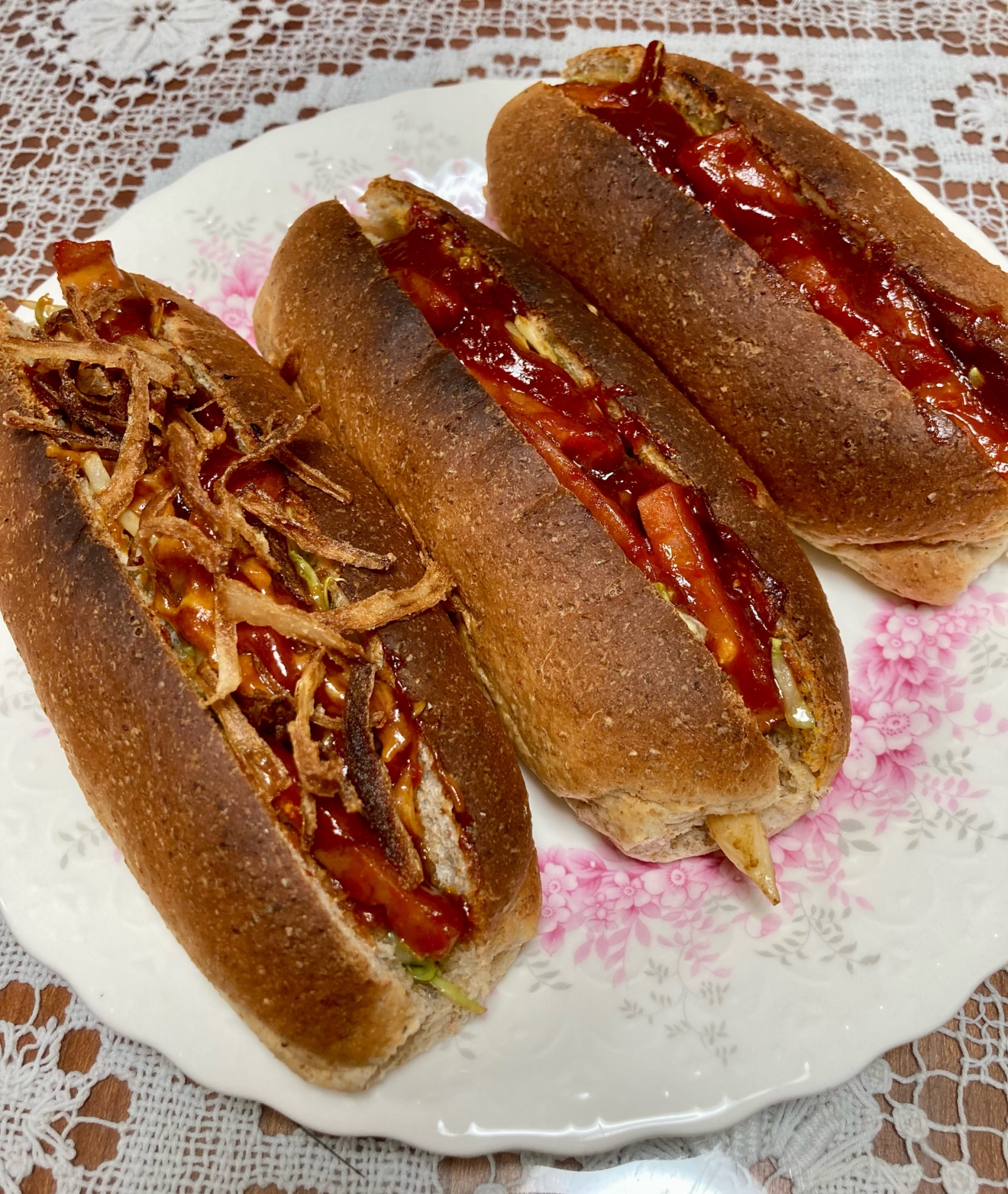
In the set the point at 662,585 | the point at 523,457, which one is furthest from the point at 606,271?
the point at 662,585

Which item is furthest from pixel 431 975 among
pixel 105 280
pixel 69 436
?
pixel 105 280

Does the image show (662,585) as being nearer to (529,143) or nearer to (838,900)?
(838,900)

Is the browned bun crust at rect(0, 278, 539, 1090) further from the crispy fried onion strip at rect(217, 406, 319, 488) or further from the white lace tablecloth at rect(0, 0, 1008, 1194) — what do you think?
the white lace tablecloth at rect(0, 0, 1008, 1194)

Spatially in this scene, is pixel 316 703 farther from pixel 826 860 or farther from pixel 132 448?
pixel 826 860

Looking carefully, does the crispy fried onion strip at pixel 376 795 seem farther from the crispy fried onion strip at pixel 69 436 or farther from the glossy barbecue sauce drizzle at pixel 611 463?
the crispy fried onion strip at pixel 69 436

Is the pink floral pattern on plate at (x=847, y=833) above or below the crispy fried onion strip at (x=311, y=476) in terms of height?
below

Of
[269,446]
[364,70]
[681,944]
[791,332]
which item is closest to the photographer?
[269,446]

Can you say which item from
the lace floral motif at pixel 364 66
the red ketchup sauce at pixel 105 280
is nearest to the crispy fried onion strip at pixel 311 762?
the red ketchup sauce at pixel 105 280
